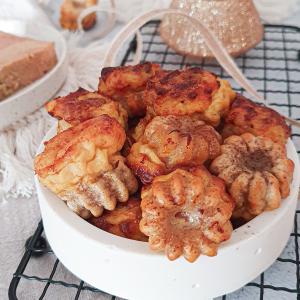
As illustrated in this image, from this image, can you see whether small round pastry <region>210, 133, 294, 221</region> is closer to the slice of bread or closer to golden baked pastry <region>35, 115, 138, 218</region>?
golden baked pastry <region>35, 115, 138, 218</region>

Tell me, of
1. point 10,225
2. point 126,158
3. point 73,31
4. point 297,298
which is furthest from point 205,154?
point 73,31

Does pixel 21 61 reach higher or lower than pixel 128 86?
lower

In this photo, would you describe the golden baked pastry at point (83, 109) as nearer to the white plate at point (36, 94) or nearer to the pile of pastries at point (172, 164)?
the pile of pastries at point (172, 164)

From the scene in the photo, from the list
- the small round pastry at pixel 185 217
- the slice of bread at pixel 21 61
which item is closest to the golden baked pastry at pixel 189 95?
the small round pastry at pixel 185 217

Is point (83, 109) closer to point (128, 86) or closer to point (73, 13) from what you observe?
point (128, 86)

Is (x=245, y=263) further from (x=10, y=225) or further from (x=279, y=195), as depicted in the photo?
(x=10, y=225)

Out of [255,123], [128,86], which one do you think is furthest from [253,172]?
[128,86]

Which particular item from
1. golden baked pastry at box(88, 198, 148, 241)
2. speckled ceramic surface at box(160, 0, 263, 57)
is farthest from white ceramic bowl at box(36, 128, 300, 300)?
speckled ceramic surface at box(160, 0, 263, 57)

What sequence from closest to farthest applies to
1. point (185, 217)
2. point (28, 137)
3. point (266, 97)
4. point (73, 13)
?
point (185, 217) → point (28, 137) → point (266, 97) → point (73, 13)
